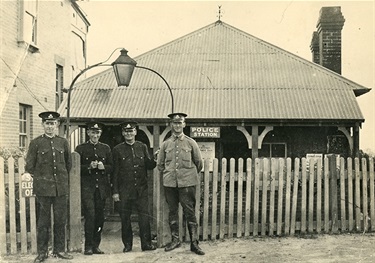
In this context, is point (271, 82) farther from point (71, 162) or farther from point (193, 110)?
point (71, 162)

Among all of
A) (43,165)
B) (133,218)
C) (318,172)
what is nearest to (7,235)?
(43,165)

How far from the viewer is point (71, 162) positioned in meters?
5.97

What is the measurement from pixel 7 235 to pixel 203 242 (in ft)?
9.68

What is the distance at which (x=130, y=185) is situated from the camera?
5.96 m

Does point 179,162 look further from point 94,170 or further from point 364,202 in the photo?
point 364,202

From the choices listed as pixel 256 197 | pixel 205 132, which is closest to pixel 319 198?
pixel 256 197

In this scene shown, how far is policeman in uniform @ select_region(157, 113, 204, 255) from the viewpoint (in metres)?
5.96

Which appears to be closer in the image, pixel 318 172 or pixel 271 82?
pixel 318 172

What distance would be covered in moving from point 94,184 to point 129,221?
751 mm

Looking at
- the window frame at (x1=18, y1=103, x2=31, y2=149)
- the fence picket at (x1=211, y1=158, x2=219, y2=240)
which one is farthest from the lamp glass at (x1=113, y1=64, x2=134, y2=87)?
the window frame at (x1=18, y1=103, x2=31, y2=149)

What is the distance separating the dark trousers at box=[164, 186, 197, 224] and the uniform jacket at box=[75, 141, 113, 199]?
922mm

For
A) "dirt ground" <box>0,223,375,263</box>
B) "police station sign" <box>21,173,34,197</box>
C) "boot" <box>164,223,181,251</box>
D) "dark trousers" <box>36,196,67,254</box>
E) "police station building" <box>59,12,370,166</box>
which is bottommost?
"dirt ground" <box>0,223,375,263</box>

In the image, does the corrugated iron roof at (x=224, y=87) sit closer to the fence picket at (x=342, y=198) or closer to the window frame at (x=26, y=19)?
the window frame at (x=26, y=19)

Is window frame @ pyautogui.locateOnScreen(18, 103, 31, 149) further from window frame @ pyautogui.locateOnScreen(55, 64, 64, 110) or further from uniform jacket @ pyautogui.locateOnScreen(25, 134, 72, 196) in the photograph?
uniform jacket @ pyautogui.locateOnScreen(25, 134, 72, 196)
